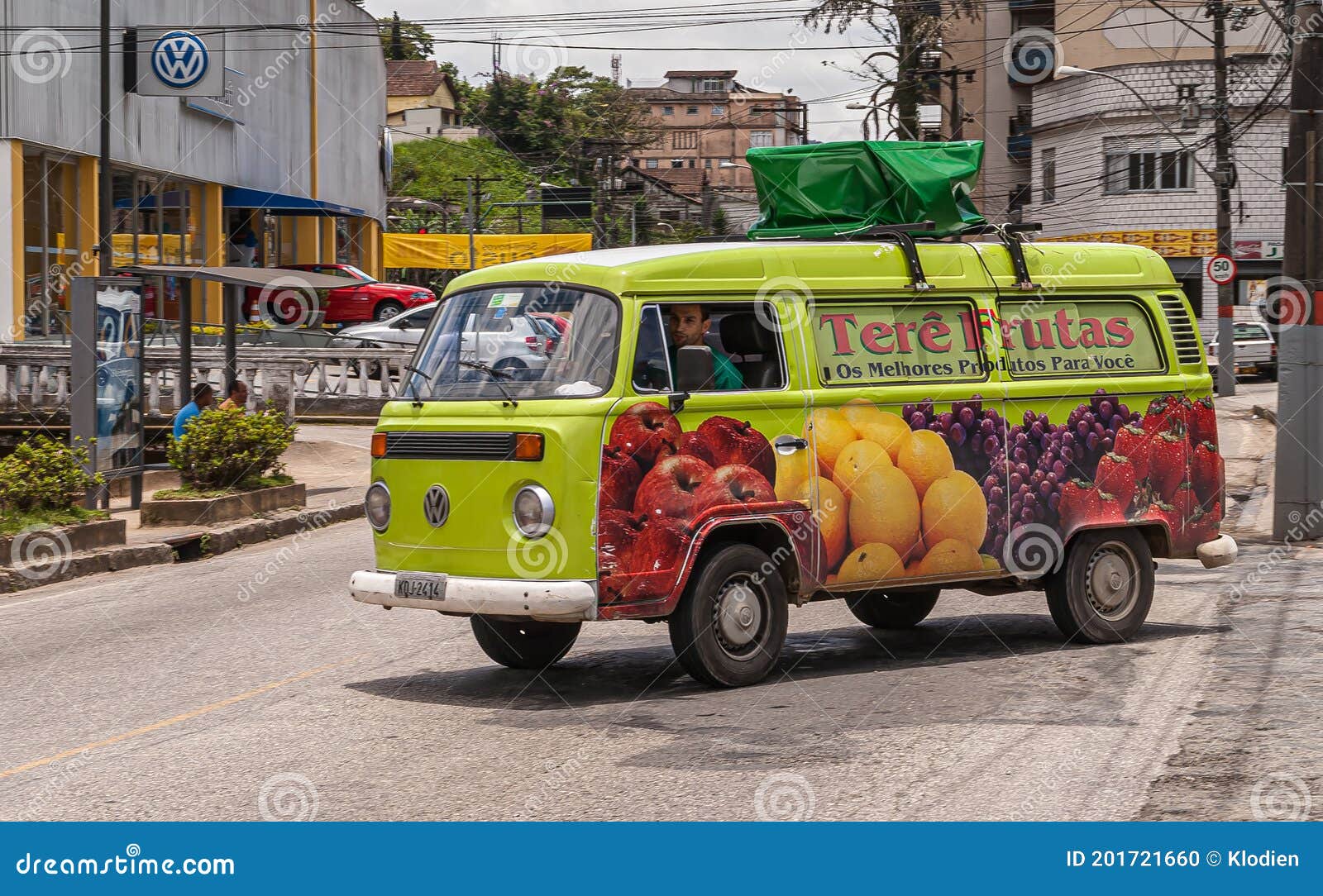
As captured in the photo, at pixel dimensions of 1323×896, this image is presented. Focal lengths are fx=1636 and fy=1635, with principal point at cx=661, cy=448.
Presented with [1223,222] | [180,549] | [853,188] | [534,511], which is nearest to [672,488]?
[534,511]

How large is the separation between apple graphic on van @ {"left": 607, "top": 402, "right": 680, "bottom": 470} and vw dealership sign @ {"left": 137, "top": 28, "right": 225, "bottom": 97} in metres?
29.9

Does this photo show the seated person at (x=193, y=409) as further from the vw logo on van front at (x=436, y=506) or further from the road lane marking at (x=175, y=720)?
the vw logo on van front at (x=436, y=506)

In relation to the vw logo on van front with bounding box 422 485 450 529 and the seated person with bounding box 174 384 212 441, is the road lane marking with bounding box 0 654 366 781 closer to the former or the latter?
the vw logo on van front with bounding box 422 485 450 529

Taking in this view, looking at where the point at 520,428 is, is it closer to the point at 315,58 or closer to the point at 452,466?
the point at 452,466

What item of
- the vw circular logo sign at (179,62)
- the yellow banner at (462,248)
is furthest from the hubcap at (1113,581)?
the yellow banner at (462,248)

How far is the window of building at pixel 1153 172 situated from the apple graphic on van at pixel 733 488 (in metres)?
47.0

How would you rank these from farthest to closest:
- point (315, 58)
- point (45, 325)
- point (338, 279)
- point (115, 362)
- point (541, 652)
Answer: point (315, 58), point (45, 325), point (338, 279), point (115, 362), point (541, 652)

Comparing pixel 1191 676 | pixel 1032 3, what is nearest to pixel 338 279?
pixel 1191 676

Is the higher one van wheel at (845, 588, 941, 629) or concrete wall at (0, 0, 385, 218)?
concrete wall at (0, 0, 385, 218)

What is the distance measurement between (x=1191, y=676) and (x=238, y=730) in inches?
202

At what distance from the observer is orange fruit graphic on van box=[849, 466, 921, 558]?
914 cm

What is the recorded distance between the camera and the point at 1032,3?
62281 millimetres

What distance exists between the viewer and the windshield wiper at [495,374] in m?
8.41

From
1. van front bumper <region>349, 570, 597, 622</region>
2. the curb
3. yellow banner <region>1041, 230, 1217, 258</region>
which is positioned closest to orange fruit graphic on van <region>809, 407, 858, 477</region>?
van front bumper <region>349, 570, 597, 622</region>
